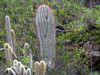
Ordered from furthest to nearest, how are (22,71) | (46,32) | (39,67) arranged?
(46,32)
(39,67)
(22,71)

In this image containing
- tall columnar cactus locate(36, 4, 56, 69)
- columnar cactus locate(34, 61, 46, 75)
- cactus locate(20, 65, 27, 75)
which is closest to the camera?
cactus locate(20, 65, 27, 75)

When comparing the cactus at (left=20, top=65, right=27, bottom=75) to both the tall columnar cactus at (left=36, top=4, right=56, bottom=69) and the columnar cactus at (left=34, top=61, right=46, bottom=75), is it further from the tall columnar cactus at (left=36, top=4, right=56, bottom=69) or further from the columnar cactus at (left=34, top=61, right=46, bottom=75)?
the tall columnar cactus at (left=36, top=4, right=56, bottom=69)

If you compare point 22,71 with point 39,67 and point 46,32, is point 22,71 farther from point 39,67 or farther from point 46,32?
point 46,32

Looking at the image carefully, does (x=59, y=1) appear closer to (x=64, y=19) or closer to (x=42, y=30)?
(x=64, y=19)

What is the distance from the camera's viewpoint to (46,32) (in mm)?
4590

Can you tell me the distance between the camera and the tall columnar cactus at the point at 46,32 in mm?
4605

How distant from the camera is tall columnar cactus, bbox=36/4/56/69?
4605 mm

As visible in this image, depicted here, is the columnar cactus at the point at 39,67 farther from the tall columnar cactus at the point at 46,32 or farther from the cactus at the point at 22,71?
the tall columnar cactus at the point at 46,32

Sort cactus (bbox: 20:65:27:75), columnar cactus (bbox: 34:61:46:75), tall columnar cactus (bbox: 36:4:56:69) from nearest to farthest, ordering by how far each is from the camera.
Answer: cactus (bbox: 20:65:27:75)
columnar cactus (bbox: 34:61:46:75)
tall columnar cactus (bbox: 36:4:56:69)

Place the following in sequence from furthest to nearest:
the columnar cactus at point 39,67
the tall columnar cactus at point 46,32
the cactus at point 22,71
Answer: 1. the tall columnar cactus at point 46,32
2. the columnar cactus at point 39,67
3. the cactus at point 22,71

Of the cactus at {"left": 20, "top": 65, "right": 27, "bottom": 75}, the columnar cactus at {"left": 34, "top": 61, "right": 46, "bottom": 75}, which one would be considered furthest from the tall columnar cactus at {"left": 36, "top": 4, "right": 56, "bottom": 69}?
the cactus at {"left": 20, "top": 65, "right": 27, "bottom": 75}

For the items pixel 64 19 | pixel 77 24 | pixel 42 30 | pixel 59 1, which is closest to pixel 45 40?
pixel 42 30

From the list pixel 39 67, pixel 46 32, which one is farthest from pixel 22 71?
pixel 46 32

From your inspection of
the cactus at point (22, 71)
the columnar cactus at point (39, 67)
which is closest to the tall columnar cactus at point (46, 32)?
the columnar cactus at point (39, 67)
